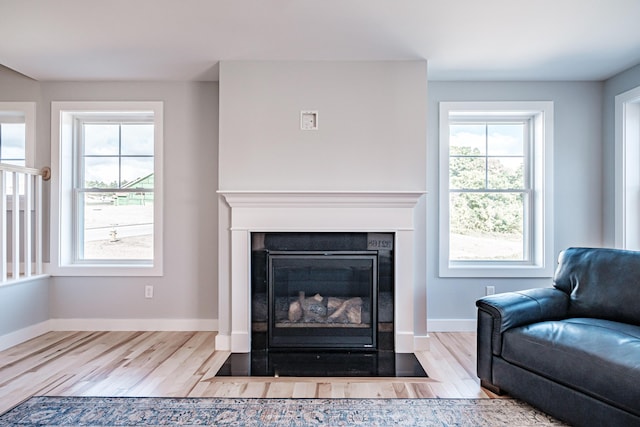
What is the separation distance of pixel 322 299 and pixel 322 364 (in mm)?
543

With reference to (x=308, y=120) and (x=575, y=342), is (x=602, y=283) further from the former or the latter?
(x=308, y=120)

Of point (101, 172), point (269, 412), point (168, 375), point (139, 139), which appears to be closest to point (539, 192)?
point (269, 412)

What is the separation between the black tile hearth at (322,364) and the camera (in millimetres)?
2723

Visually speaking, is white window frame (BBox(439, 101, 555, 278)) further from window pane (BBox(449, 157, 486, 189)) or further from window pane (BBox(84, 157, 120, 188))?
window pane (BBox(84, 157, 120, 188))

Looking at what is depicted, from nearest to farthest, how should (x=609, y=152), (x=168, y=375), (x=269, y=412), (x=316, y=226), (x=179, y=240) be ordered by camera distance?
(x=269, y=412)
(x=168, y=375)
(x=316, y=226)
(x=609, y=152)
(x=179, y=240)

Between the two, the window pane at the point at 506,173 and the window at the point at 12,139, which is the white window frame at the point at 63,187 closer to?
the window at the point at 12,139

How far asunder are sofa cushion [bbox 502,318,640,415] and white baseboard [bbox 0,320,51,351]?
12.2 ft

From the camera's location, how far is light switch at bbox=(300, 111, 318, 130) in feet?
10.7

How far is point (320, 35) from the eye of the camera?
9.21 feet

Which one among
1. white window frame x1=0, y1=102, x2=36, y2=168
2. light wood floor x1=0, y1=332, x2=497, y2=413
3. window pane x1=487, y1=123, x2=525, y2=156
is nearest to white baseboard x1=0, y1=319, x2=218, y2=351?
light wood floor x1=0, y1=332, x2=497, y2=413

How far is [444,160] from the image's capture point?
374cm

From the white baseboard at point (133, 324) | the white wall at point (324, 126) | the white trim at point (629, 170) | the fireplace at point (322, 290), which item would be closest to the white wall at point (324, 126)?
the white wall at point (324, 126)

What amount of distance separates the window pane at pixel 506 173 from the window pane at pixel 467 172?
9 cm

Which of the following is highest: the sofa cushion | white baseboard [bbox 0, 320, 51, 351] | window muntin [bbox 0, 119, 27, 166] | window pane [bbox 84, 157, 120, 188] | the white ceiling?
the white ceiling
